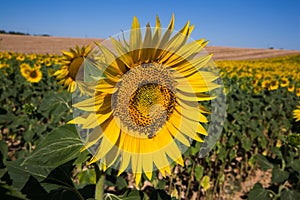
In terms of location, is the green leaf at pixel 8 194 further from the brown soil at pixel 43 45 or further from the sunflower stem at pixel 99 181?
the brown soil at pixel 43 45

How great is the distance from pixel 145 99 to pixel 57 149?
0.38 meters

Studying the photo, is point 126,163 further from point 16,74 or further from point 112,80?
point 16,74

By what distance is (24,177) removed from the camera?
3.79 ft

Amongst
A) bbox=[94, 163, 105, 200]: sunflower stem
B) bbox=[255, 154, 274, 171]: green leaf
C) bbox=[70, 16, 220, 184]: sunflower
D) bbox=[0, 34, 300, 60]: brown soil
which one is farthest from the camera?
bbox=[0, 34, 300, 60]: brown soil

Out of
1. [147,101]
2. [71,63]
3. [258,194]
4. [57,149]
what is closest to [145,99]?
[147,101]

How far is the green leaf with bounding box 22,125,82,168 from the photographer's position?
3.25ft

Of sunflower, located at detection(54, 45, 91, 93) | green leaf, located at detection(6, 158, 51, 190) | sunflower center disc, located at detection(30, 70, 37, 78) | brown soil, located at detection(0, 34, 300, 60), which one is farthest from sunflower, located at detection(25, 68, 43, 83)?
brown soil, located at detection(0, 34, 300, 60)

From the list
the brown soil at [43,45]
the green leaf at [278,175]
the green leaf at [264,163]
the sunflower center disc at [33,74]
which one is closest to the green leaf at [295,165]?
the green leaf at [278,175]

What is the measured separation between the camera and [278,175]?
3154mm

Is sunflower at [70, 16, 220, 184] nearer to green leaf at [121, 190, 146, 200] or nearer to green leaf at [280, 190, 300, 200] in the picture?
green leaf at [121, 190, 146, 200]

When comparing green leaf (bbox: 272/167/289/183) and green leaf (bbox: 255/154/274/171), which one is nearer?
green leaf (bbox: 272/167/289/183)

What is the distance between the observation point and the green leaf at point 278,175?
10.2 feet

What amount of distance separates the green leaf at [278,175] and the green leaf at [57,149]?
8.78 ft

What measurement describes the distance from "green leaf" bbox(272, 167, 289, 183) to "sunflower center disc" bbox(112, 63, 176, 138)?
2.43 metres
